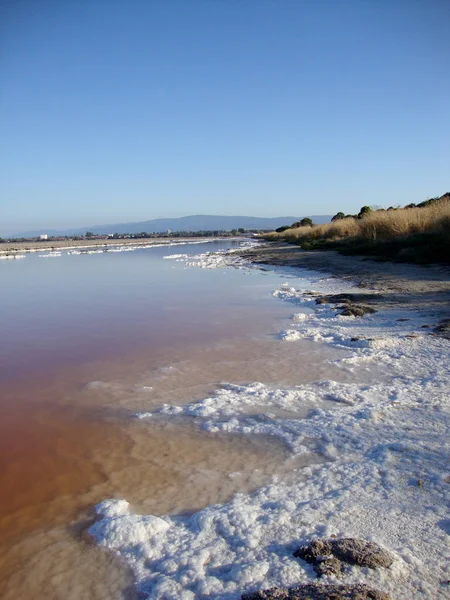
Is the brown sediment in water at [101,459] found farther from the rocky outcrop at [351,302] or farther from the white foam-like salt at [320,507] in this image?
the rocky outcrop at [351,302]

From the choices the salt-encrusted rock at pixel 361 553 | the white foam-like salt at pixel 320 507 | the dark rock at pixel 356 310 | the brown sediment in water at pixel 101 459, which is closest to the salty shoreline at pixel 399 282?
the dark rock at pixel 356 310

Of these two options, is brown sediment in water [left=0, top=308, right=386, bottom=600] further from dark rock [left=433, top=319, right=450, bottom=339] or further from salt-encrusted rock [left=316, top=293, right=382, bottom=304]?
salt-encrusted rock [left=316, top=293, right=382, bottom=304]

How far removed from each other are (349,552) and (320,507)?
16.5 inches

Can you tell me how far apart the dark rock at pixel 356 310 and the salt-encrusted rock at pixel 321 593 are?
19.1 ft

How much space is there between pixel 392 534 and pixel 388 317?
17.2 ft

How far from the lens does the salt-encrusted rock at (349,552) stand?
1.96 m

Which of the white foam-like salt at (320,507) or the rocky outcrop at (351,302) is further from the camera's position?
the rocky outcrop at (351,302)

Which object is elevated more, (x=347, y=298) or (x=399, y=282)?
(x=399, y=282)

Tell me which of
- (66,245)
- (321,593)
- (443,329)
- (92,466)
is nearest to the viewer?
(321,593)

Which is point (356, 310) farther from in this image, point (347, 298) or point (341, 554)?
point (341, 554)

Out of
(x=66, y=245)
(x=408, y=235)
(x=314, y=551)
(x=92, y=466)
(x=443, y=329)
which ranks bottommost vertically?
(x=92, y=466)

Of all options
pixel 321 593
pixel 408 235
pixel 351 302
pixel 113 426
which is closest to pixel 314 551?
pixel 321 593

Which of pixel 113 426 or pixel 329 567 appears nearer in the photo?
pixel 329 567

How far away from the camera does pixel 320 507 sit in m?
2.44
